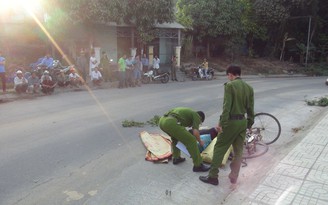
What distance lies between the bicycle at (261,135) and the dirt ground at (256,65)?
68.0 ft

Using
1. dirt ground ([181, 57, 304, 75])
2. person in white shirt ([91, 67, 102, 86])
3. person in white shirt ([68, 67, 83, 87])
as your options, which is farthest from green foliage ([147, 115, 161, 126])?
dirt ground ([181, 57, 304, 75])

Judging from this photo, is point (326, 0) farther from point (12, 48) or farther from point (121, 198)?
point (121, 198)

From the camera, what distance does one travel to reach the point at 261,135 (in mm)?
7262

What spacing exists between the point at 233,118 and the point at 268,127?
3026mm

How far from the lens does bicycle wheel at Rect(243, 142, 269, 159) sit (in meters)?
6.42

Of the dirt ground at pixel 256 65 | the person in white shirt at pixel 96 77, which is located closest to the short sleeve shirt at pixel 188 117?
the person in white shirt at pixel 96 77

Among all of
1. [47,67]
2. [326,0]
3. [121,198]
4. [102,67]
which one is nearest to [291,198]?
[121,198]

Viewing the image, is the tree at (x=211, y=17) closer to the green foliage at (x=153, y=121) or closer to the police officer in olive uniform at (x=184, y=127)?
the green foliage at (x=153, y=121)

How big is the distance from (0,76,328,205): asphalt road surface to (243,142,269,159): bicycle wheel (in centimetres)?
12

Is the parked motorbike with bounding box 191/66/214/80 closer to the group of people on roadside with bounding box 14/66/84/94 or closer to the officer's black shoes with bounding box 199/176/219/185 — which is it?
the group of people on roadside with bounding box 14/66/84/94

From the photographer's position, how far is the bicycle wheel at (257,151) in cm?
642

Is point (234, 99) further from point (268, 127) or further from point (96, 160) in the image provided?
point (268, 127)

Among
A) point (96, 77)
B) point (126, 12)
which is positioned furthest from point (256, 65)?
point (96, 77)

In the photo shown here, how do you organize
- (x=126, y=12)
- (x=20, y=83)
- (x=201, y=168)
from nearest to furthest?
(x=201, y=168) < (x=20, y=83) < (x=126, y=12)
